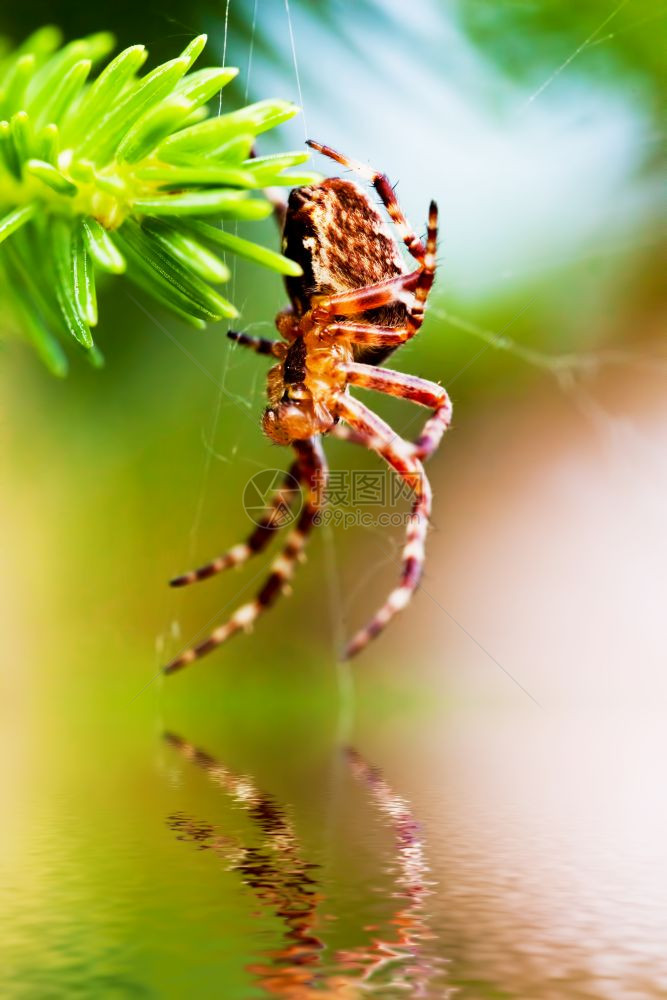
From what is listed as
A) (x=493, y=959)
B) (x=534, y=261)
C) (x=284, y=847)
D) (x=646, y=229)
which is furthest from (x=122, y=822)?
(x=646, y=229)

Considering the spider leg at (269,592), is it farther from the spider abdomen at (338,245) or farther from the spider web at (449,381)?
the spider abdomen at (338,245)

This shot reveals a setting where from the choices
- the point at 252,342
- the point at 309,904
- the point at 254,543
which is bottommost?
the point at 309,904

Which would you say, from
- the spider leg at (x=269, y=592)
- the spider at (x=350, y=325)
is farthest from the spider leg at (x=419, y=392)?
the spider leg at (x=269, y=592)

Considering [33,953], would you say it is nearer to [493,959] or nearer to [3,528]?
[493,959]

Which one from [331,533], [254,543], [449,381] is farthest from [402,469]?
[331,533]

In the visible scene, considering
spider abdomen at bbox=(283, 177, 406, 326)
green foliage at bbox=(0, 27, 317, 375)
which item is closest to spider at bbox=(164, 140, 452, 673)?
spider abdomen at bbox=(283, 177, 406, 326)

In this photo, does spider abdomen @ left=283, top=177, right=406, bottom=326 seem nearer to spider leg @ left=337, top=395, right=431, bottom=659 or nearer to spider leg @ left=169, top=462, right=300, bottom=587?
spider leg @ left=337, top=395, right=431, bottom=659

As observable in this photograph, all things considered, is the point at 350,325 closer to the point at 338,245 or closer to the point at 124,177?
the point at 338,245
